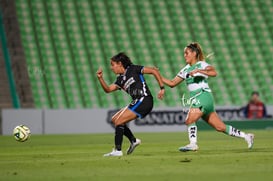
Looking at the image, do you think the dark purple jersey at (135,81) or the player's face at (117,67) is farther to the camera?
the dark purple jersey at (135,81)

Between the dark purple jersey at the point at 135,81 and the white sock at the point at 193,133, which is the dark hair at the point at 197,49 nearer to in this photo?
the dark purple jersey at the point at 135,81

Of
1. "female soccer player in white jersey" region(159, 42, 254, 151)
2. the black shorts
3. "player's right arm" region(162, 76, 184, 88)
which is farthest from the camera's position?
"female soccer player in white jersey" region(159, 42, 254, 151)

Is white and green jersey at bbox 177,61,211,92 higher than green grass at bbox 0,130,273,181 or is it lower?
higher

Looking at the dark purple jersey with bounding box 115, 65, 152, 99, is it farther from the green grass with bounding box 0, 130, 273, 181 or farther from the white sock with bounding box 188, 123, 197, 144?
the green grass with bounding box 0, 130, 273, 181

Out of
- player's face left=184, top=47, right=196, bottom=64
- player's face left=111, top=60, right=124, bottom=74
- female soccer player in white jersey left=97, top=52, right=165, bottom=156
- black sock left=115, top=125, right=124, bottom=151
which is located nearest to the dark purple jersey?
female soccer player in white jersey left=97, top=52, right=165, bottom=156

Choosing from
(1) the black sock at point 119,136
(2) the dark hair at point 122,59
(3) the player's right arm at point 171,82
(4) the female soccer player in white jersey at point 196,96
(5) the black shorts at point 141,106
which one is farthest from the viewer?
(4) the female soccer player in white jersey at point 196,96

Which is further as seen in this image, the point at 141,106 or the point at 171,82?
the point at 171,82

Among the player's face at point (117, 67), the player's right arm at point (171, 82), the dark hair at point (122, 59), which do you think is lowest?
the player's right arm at point (171, 82)

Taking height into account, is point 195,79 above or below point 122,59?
below

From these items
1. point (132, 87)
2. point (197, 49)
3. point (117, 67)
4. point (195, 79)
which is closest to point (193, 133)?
point (195, 79)

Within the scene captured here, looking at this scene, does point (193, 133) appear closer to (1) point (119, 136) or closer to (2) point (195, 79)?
(2) point (195, 79)

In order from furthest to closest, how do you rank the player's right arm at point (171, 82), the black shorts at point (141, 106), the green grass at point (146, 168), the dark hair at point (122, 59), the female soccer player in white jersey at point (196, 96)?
the female soccer player in white jersey at point (196, 96)
the player's right arm at point (171, 82)
the black shorts at point (141, 106)
the dark hair at point (122, 59)
the green grass at point (146, 168)

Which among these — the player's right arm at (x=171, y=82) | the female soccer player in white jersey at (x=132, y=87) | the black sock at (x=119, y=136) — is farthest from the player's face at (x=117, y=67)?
the black sock at (x=119, y=136)

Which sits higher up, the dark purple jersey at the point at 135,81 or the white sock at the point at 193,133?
the dark purple jersey at the point at 135,81
